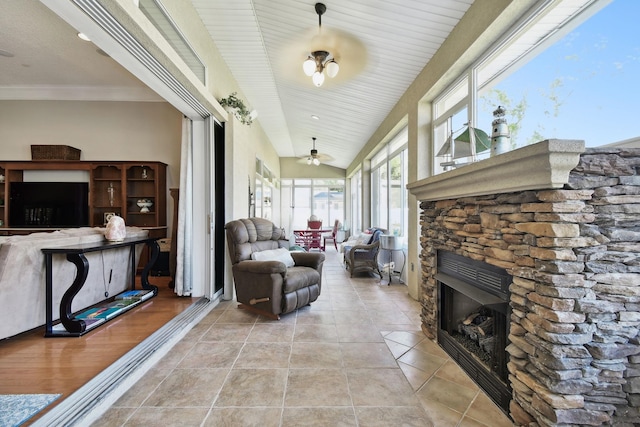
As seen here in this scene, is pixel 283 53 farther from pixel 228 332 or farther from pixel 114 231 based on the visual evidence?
pixel 228 332

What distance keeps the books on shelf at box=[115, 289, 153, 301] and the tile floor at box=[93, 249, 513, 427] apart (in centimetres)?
90

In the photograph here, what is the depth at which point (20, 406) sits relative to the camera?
1453 mm

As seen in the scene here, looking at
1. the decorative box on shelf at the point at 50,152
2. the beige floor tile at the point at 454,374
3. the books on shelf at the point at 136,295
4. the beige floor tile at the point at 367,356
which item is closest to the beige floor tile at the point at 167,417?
the beige floor tile at the point at 367,356

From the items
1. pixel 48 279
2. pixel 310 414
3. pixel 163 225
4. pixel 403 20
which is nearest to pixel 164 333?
pixel 48 279

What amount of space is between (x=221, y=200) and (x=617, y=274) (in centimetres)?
380

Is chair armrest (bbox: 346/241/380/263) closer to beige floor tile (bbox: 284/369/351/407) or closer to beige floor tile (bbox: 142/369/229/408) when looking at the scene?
beige floor tile (bbox: 284/369/351/407)

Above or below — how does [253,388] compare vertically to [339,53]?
below

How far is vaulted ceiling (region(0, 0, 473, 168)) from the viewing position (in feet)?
8.73

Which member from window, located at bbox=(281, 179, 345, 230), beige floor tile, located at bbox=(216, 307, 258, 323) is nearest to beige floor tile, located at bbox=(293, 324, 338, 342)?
beige floor tile, located at bbox=(216, 307, 258, 323)

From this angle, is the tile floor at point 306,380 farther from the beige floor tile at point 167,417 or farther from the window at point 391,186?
the window at point 391,186

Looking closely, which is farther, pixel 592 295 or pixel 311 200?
pixel 311 200

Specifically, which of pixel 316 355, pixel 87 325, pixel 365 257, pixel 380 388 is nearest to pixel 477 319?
pixel 380 388

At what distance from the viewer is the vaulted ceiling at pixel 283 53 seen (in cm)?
266

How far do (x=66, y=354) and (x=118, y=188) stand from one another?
139 inches
